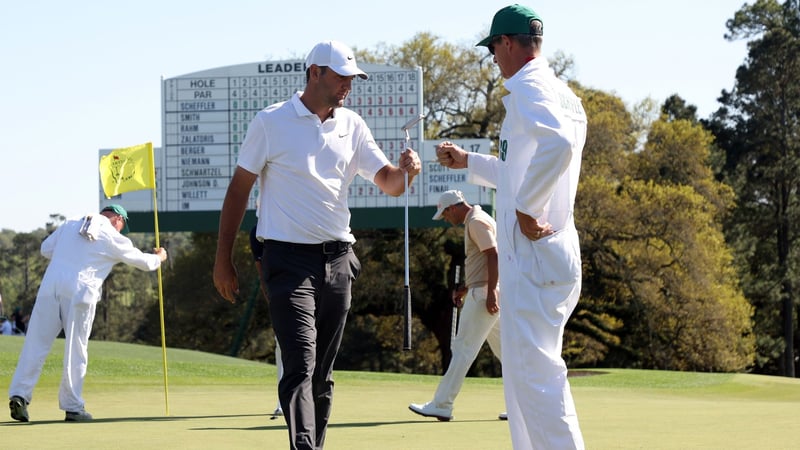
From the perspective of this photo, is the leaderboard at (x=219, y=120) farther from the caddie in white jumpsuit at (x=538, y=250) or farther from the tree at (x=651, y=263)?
the caddie in white jumpsuit at (x=538, y=250)

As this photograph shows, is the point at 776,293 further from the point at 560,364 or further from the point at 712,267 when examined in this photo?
the point at 560,364

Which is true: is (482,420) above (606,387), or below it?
above

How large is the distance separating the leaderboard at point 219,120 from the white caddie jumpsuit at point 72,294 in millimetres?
17293

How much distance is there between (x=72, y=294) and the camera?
11.7 metres

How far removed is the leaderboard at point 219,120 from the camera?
29094 mm

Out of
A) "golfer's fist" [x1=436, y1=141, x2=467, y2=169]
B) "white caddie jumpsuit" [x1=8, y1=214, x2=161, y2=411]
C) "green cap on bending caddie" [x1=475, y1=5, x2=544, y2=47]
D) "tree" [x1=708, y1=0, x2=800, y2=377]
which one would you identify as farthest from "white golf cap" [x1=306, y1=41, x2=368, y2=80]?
"tree" [x1=708, y1=0, x2=800, y2=377]

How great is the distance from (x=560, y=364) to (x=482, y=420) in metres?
5.66

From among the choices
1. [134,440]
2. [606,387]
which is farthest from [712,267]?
[134,440]

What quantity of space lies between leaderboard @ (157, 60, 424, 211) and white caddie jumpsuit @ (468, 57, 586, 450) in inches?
919

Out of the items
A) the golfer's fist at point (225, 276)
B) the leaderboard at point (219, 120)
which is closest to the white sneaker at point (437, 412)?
the golfer's fist at point (225, 276)

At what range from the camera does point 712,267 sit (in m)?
44.9

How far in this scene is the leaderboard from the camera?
29.1 m

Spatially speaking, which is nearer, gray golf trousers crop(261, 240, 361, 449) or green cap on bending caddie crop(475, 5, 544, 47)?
green cap on bending caddie crop(475, 5, 544, 47)

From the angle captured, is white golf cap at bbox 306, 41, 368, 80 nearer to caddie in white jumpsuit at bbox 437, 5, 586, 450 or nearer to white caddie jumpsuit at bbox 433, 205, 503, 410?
caddie in white jumpsuit at bbox 437, 5, 586, 450
